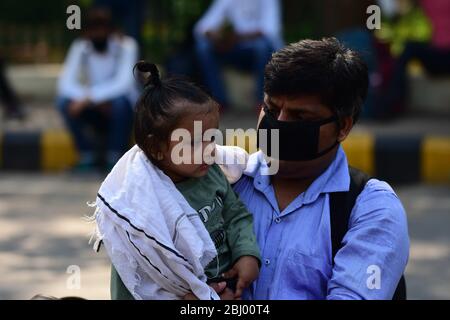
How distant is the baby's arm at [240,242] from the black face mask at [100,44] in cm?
563

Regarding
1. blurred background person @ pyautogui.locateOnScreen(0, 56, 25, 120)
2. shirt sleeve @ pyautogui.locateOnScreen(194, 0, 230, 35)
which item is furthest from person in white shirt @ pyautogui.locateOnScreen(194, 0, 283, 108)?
blurred background person @ pyautogui.locateOnScreen(0, 56, 25, 120)

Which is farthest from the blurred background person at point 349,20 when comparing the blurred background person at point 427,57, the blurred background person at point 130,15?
the blurred background person at point 130,15

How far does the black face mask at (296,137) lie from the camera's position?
266 centimetres

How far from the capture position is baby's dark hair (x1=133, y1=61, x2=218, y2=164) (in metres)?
2.54

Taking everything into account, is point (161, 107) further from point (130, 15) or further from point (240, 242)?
point (130, 15)

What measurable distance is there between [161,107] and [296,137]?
1.09 feet

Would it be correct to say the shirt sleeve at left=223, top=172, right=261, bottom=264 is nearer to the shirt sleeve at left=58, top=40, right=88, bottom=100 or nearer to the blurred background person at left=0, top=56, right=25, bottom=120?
the shirt sleeve at left=58, top=40, right=88, bottom=100

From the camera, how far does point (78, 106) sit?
8.15 meters

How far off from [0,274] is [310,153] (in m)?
3.12

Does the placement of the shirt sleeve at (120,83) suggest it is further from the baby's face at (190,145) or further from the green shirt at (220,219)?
the baby's face at (190,145)

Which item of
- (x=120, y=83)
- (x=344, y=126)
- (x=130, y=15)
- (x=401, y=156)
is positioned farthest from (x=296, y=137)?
(x=130, y=15)

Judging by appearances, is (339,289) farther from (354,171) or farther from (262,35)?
(262,35)

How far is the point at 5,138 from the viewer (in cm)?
862

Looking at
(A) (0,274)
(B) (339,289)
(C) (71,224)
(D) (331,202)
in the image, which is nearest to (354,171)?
(D) (331,202)
